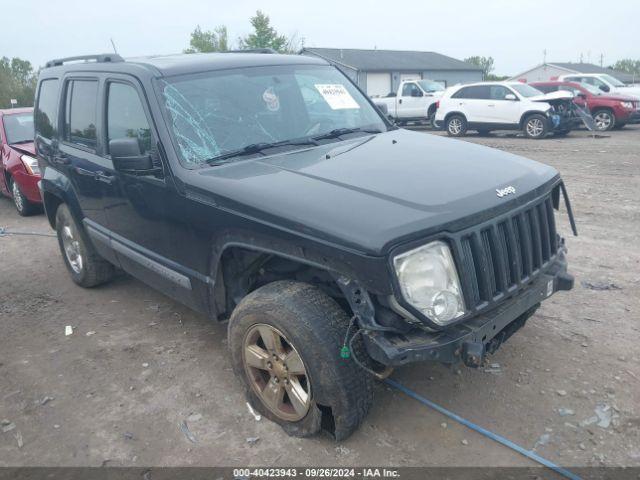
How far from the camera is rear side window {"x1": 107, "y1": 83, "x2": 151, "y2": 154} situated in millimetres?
3641

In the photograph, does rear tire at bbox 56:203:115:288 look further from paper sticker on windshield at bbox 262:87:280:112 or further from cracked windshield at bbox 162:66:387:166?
paper sticker on windshield at bbox 262:87:280:112

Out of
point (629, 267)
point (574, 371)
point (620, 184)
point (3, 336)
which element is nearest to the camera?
point (574, 371)

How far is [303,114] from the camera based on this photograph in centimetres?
400

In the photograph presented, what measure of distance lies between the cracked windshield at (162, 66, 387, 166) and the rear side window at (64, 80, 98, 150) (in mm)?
1019

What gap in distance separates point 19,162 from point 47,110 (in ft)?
11.3

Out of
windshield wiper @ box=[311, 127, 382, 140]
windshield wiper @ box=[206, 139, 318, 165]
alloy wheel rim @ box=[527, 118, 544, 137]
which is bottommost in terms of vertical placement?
alloy wheel rim @ box=[527, 118, 544, 137]

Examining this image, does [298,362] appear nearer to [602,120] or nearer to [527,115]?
[527,115]

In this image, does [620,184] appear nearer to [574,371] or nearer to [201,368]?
[574,371]

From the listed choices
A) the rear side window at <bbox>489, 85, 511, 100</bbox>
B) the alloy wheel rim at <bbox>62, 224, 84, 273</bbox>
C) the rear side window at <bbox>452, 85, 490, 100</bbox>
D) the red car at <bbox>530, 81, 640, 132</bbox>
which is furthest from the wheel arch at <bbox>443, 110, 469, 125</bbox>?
the alloy wheel rim at <bbox>62, 224, 84, 273</bbox>

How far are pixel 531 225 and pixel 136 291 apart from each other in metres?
3.77

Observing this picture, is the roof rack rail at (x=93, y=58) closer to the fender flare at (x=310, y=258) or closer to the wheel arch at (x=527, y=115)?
the fender flare at (x=310, y=258)

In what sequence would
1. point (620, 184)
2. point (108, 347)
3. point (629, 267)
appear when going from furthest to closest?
point (620, 184), point (629, 267), point (108, 347)

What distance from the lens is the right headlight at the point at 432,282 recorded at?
2490mm

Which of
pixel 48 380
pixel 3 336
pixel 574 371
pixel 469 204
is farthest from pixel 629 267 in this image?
pixel 3 336
